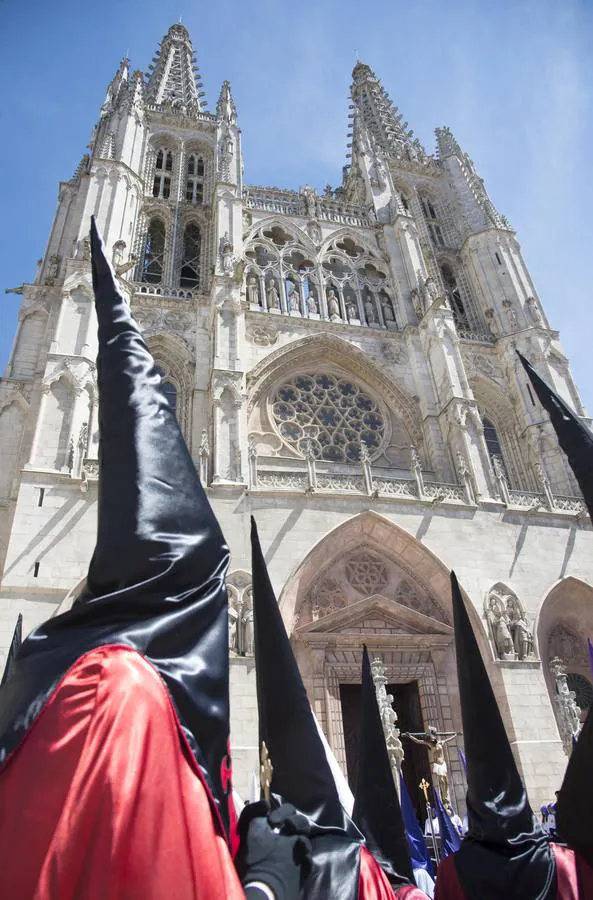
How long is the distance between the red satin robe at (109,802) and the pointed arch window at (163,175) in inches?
893

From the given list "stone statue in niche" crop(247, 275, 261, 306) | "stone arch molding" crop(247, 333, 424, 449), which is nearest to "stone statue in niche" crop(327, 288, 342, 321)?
"stone arch molding" crop(247, 333, 424, 449)

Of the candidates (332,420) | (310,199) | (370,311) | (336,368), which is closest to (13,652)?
(332,420)

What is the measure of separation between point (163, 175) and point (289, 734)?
934 inches

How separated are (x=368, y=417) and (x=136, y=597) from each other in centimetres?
1582

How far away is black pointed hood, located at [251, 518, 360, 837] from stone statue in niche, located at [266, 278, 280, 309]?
1609cm

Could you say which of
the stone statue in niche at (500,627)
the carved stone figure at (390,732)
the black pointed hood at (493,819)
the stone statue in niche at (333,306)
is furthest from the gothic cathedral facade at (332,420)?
the black pointed hood at (493,819)

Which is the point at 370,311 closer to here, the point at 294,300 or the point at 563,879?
the point at 294,300

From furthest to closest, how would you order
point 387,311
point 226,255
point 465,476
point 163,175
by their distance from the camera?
1. point 163,175
2. point 387,311
3. point 226,255
4. point 465,476

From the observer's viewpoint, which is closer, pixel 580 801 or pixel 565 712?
pixel 580 801

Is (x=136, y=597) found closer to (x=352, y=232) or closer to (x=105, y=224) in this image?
(x=105, y=224)

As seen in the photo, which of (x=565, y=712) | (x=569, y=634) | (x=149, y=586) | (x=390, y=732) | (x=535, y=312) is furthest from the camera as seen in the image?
(x=535, y=312)

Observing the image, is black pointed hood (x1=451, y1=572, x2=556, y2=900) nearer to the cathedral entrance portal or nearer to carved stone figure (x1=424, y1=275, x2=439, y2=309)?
the cathedral entrance portal

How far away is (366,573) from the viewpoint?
1278 centimetres

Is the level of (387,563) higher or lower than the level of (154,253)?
lower
